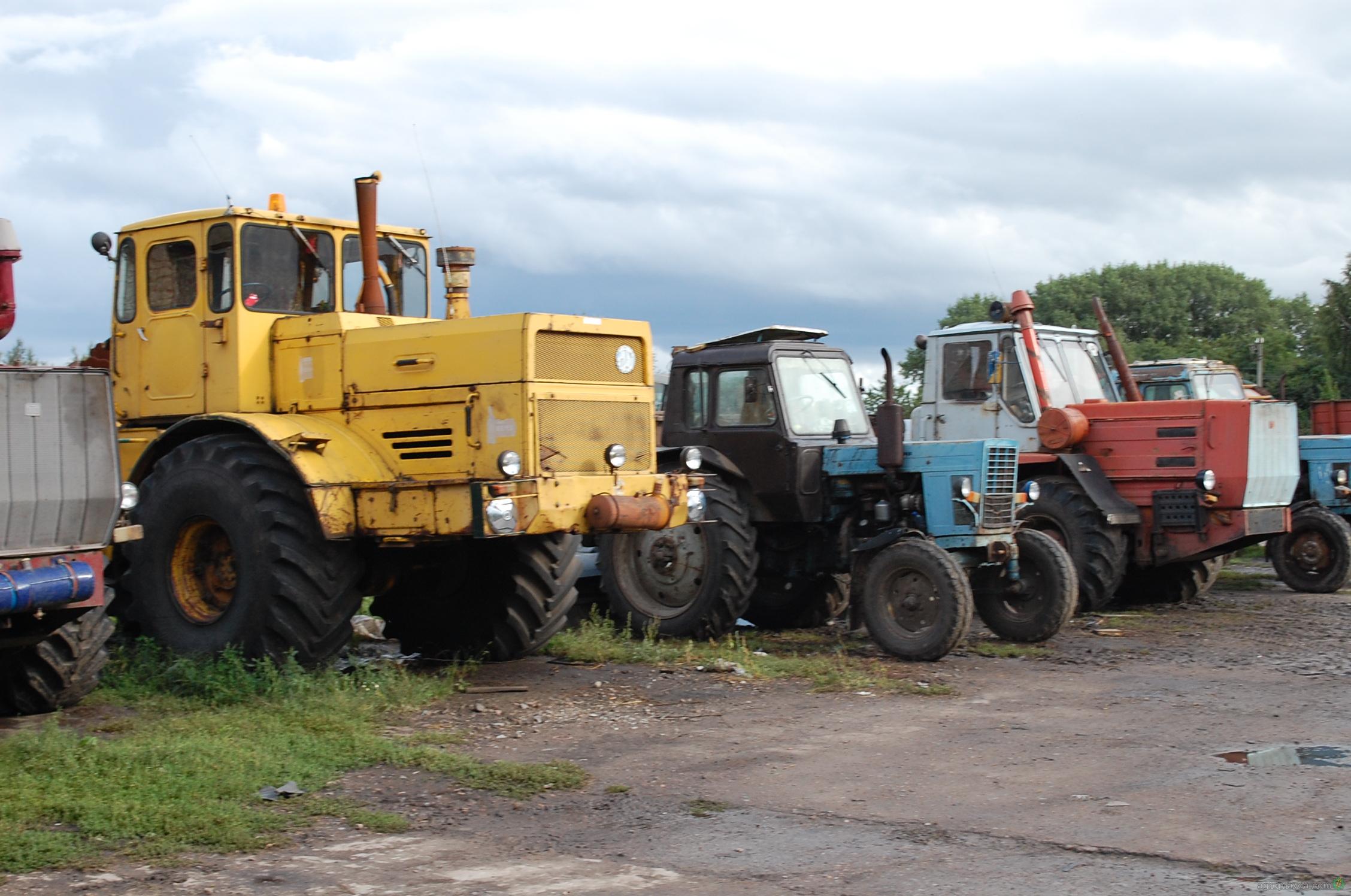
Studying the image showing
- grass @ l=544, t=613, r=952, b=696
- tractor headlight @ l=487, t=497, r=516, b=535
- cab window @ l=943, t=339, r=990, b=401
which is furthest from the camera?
cab window @ l=943, t=339, r=990, b=401

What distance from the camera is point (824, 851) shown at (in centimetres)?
588

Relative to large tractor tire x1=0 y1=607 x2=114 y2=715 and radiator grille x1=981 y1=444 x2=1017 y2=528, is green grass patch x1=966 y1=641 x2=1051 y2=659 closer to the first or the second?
radiator grille x1=981 y1=444 x2=1017 y2=528

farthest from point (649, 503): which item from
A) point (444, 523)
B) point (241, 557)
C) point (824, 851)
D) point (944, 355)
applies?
point (944, 355)

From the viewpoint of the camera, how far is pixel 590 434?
9453 mm

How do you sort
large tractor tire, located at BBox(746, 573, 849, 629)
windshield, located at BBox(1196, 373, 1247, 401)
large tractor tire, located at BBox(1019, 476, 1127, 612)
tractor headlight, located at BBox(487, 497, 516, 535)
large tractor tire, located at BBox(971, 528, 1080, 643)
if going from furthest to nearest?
windshield, located at BBox(1196, 373, 1247, 401) → large tractor tire, located at BBox(1019, 476, 1127, 612) → large tractor tire, located at BBox(746, 573, 849, 629) → large tractor tire, located at BBox(971, 528, 1080, 643) → tractor headlight, located at BBox(487, 497, 516, 535)

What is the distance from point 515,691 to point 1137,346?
38708 mm

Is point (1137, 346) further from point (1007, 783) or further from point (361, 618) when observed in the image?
point (1007, 783)

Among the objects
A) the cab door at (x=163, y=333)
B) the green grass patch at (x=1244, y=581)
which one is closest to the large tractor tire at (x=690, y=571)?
the cab door at (x=163, y=333)

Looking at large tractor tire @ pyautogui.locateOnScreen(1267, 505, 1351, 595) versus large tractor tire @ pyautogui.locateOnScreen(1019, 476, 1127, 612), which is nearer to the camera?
large tractor tire @ pyautogui.locateOnScreen(1019, 476, 1127, 612)

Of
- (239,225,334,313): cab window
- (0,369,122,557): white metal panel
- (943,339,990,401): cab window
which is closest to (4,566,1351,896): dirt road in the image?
(0,369,122,557): white metal panel

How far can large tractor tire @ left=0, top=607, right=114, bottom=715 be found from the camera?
8.28m

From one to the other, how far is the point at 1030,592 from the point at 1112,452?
274 cm

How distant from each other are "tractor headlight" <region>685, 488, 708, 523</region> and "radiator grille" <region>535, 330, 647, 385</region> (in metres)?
0.83

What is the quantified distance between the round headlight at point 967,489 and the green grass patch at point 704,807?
5002 millimetres
